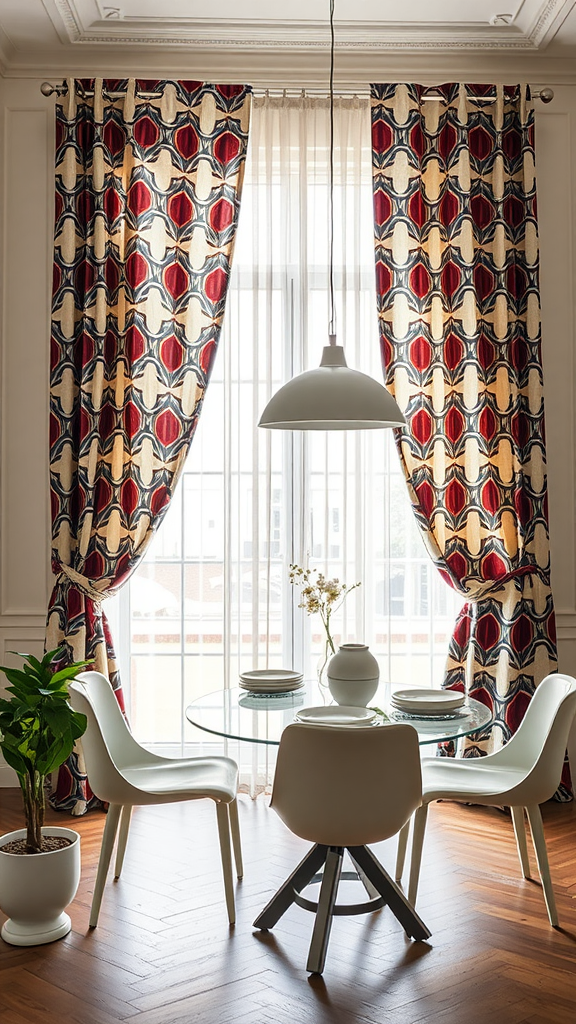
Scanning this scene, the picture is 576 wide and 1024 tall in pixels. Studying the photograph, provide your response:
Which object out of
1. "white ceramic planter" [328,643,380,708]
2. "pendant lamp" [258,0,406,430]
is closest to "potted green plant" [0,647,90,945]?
"white ceramic planter" [328,643,380,708]

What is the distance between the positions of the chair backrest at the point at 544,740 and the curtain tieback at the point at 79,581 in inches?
76.9

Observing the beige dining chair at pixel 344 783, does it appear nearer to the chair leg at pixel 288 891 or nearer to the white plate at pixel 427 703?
the chair leg at pixel 288 891

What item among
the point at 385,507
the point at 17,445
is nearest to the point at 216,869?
the point at 385,507

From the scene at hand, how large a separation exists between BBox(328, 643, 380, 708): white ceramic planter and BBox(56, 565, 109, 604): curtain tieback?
1645 millimetres

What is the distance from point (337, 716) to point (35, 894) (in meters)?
1.12

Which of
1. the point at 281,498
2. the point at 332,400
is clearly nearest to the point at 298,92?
the point at 281,498

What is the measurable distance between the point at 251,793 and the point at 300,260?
2.56 m

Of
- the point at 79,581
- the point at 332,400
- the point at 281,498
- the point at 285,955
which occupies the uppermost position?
the point at 332,400

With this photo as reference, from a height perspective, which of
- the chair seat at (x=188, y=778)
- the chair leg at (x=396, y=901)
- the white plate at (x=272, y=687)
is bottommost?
the chair leg at (x=396, y=901)

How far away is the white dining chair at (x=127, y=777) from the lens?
3.12m

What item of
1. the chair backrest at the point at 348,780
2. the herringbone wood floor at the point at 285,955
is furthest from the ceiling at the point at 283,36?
the herringbone wood floor at the point at 285,955

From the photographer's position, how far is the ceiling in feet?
13.9

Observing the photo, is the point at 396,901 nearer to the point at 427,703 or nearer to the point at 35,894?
the point at 427,703

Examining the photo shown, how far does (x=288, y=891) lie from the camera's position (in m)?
3.08
